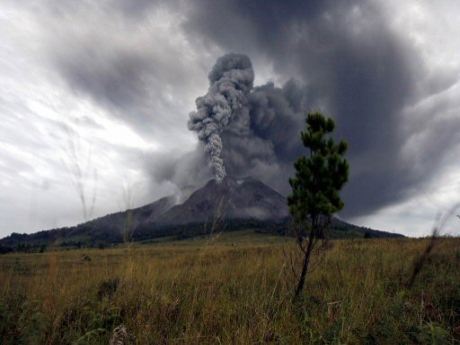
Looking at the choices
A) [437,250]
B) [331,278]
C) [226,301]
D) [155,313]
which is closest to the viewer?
[155,313]

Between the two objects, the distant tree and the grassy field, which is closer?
the grassy field

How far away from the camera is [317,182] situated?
5457 millimetres

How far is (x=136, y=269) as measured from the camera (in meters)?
4.87

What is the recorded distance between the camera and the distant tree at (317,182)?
5.18 meters

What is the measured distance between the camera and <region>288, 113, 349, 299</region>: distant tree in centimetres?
518

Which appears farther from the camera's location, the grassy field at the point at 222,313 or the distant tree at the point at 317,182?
the distant tree at the point at 317,182

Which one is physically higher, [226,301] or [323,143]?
[323,143]

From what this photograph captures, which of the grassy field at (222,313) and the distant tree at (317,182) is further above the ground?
the distant tree at (317,182)

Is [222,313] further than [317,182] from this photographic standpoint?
No

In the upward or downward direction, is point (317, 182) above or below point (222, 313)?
above

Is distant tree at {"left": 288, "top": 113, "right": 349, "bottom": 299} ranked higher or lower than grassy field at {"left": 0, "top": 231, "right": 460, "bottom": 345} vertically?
higher

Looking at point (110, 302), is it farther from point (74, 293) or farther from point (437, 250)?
point (437, 250)

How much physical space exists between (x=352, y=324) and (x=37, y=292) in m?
3.85

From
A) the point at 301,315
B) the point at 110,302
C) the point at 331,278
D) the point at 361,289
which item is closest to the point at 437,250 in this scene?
the point at 331,278
